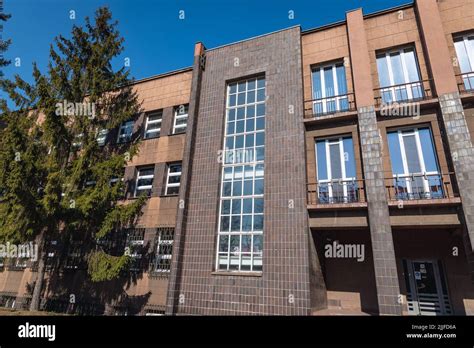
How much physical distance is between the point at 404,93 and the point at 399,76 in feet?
3.12

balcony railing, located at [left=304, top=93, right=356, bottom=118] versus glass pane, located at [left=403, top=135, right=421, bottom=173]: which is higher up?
balcony railing, located at [left=304, top=93, right=356, bottom=118]

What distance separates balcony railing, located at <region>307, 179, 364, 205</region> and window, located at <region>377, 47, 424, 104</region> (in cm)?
369

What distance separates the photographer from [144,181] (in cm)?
1462

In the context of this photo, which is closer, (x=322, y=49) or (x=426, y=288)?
(x=426, y=288)

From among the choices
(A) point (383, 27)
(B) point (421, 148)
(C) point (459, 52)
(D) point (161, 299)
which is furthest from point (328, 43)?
(D) point (161, 299)

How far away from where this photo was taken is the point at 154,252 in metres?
12.6

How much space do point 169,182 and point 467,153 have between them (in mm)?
12161

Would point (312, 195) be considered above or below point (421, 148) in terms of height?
below

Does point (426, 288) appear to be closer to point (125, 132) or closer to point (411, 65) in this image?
point (411, 65)

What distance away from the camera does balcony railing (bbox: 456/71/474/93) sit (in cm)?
1032

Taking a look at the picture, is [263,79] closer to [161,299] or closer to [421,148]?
[421,148]

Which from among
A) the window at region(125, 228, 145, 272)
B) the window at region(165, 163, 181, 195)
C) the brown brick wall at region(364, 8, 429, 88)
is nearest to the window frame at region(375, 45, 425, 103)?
the brown brick wall at region(364, 8, 429, 88)

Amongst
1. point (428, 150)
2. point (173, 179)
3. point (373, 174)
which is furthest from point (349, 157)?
point (173, 179)

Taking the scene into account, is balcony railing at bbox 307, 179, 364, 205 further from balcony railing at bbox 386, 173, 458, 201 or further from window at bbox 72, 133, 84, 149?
window at bbox 72, 133, 84, 149
